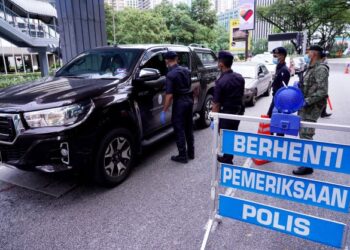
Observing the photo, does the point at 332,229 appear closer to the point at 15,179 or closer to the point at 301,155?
the point at 301,155

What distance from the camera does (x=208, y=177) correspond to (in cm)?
417

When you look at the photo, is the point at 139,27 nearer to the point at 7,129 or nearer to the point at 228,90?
the point at 228,90

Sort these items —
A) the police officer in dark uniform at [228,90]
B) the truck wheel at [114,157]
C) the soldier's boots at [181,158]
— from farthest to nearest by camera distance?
the soldier's boots at [181,158], the police officer in dark uniform at [228,90], the truck wheel at [114,157]

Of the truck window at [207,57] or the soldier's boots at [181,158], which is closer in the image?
the soldier's boots at [181,158]

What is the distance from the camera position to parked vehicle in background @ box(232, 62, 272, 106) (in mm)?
9273

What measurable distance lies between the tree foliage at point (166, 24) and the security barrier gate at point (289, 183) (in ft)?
105

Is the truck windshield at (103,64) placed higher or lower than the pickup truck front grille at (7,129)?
higher

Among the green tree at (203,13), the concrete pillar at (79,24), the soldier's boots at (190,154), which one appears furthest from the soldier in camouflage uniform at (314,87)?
the green tree at (203,13)

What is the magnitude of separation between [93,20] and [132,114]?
5.46 meters

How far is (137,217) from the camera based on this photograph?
317cm

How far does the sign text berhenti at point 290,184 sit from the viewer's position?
2.13 metres

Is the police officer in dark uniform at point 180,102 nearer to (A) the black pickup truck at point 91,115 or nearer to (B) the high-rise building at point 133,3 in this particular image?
(A) the black pickup truck at point 91,115

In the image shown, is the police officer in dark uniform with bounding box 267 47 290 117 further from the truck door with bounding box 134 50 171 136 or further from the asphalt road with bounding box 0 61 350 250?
the truck door with bounding box 134 50 171 136

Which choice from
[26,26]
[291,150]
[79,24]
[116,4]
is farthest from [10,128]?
[116,4]
